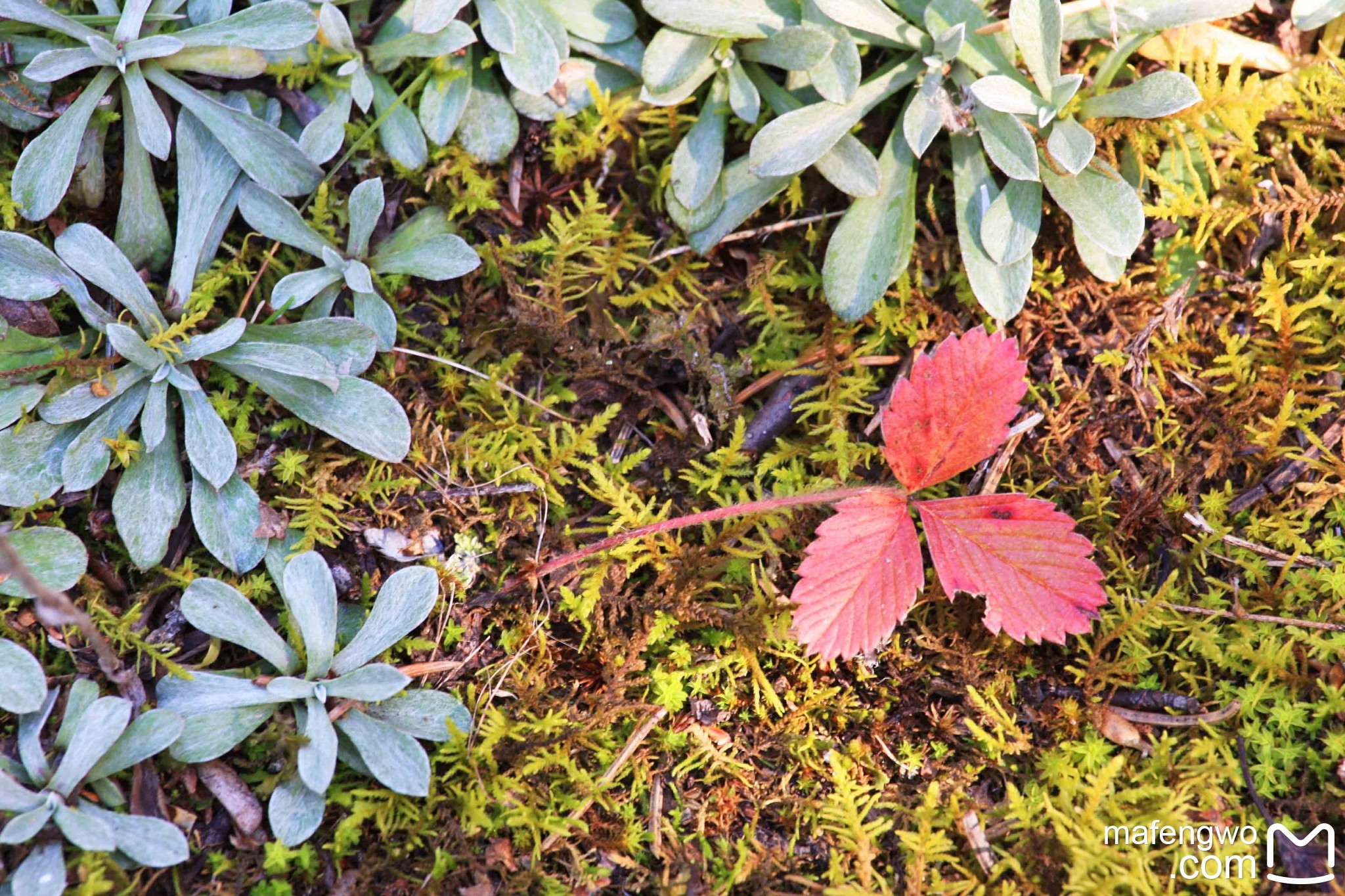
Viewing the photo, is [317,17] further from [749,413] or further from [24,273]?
[749,413]

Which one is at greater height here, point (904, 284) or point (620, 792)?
point (904, 284)

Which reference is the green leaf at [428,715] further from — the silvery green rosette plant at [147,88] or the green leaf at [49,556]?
the silvery green rosette plant at [147,88]

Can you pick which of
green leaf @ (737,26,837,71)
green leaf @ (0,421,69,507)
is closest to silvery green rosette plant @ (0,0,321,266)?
green leaf @ (0,421,69,507)

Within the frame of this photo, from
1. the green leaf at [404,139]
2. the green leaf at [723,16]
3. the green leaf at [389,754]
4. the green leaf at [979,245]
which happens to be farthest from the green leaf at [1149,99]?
the green leaf at [389,754]

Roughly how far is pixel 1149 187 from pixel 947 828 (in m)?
1.62

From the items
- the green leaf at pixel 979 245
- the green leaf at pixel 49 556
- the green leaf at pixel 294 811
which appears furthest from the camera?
the green leaf at pixel 979 245

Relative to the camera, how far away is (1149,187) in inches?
91.7

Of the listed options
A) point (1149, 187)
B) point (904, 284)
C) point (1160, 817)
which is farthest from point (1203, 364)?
point (1160, 817)

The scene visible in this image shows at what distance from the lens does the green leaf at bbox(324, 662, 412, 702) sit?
6.19 feet

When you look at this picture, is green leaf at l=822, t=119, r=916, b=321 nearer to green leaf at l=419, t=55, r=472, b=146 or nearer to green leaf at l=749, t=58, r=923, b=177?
green leaf at l=749, t=58, r=923, b=177

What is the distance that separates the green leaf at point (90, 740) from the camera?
1.78 metres

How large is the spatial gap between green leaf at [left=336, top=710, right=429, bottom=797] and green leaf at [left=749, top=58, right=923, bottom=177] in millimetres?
1444

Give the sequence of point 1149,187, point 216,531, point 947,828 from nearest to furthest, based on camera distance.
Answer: point 947,828, point 216,531, point 1149,187

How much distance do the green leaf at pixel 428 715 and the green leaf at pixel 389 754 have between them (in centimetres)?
2
